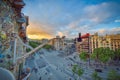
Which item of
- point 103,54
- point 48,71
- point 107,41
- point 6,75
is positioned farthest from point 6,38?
point 107,41

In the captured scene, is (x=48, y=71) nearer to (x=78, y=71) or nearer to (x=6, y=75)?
(x=78, y=71)

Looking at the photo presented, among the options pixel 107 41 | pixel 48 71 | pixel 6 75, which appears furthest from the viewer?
pixel 107 41

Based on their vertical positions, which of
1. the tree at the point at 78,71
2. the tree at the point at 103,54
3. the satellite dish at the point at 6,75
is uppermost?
the satellite dish at the point at 6,75

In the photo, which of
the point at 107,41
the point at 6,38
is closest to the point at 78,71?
the point at 6,38

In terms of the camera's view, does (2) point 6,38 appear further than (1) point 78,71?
No

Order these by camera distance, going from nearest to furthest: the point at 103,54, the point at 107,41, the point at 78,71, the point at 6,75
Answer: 1. the point at 6,75
2. the point at 78,71
3. the point at 103,54
4. the point at 107,41

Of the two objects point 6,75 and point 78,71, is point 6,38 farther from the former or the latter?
point 78,71

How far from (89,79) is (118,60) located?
13.7 meters

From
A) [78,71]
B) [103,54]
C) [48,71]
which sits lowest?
[48,71]

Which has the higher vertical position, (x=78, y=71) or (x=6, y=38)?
(x=6, y=38)

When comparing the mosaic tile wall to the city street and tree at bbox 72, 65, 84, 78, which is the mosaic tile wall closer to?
the city street

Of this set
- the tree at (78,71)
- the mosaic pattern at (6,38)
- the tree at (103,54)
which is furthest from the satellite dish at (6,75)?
the tree at (103,54)

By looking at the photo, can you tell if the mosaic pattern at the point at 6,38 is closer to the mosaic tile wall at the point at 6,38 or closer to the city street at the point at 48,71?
the mosaic tile wall at the point at 6,38

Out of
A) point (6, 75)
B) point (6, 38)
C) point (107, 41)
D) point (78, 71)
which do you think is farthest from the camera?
point (107, 41)
